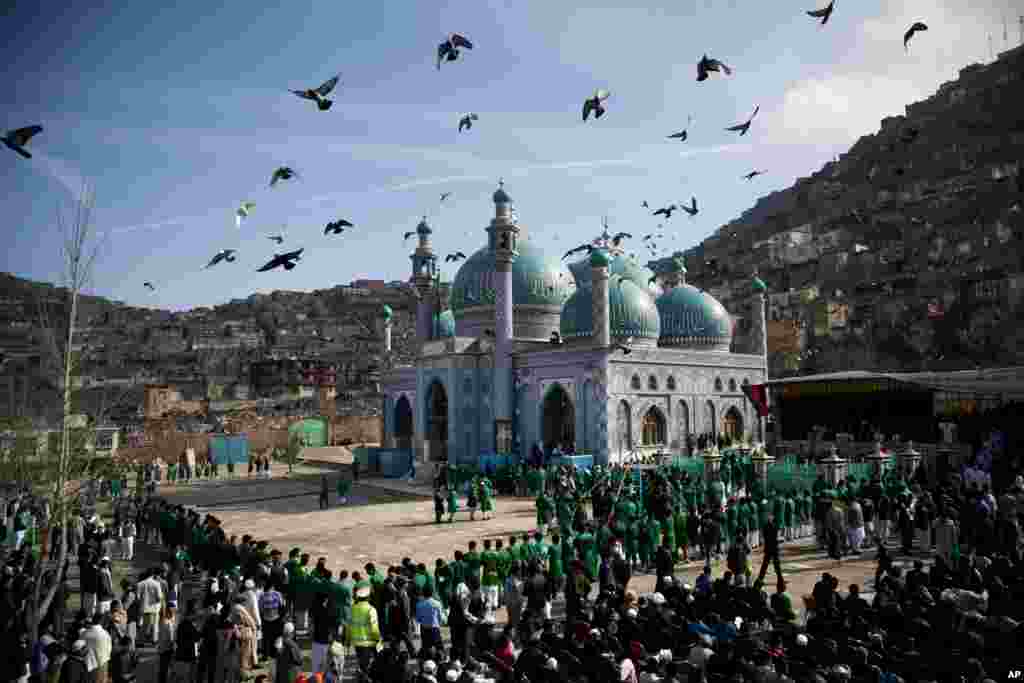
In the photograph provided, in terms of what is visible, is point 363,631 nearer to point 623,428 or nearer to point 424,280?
point 623,428

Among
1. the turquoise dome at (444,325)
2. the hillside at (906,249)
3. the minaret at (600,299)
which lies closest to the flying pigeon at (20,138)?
the minaret at (600,299)

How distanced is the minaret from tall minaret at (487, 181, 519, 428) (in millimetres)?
4302

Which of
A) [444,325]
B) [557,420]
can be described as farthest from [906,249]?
[557,420]

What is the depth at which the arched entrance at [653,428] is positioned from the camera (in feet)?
104

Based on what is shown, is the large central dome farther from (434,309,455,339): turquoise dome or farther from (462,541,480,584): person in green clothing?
(462,541,480,584): person in green clothing

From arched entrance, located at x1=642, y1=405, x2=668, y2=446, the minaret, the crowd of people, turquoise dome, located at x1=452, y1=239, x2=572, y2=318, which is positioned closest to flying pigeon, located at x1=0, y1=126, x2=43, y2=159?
the crowd of people

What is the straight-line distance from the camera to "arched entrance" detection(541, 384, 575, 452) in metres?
31.7

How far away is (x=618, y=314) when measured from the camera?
3456 centimetres

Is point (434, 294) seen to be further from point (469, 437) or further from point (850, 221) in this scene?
point (850, 221)

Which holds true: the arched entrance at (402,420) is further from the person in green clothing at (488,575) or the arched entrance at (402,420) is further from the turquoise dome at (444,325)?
the person in green clothing at (488,575)

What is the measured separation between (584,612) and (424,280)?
1248 inches

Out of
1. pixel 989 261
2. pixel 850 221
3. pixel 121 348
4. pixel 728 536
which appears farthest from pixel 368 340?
pixel 728 536

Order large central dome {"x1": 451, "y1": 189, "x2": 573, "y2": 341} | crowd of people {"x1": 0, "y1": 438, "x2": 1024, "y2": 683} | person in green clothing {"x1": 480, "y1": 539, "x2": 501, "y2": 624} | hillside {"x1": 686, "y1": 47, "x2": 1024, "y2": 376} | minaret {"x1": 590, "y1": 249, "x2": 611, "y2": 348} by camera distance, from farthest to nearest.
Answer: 1. hillside {"x1": 686, "y1": 47, "x2": 1024, "y2": 376}
2. large central dome {"x1": 451, "y1": 189, "x2": 573, "y2": 341}
3. minaret {"x1": 590, "y1": 249, "x2": 611, "y2": 348}
4. person in green clothing {"x1": 480, "y1": 539, "x2": 501, "y2": 624}
5. crowd of people {"x1": 0, "y1": 438, "x2": 1024, "y2": 683}

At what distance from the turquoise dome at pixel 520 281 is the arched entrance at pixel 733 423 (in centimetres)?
982
